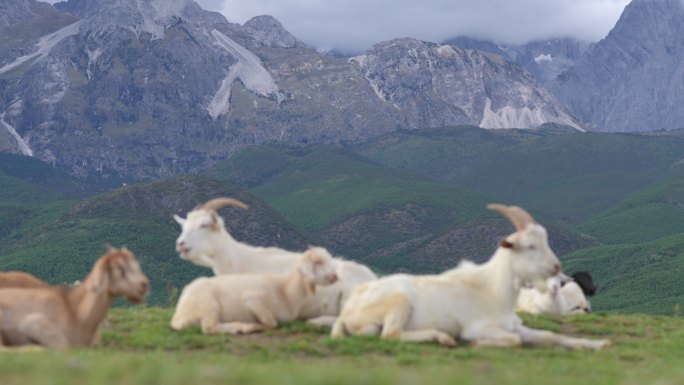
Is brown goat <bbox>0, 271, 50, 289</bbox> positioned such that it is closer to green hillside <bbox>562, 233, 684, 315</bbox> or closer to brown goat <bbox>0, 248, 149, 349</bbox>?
brown goat <bbox>0, 248, 149, 349</bbox>

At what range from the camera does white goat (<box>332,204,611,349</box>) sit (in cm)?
1594

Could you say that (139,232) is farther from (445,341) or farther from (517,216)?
(445,341)

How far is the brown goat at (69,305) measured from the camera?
14.8 metres

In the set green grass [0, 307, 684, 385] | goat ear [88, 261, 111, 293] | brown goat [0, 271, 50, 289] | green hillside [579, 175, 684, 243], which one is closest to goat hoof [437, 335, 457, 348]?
green grass [0, 307, 684, 385]

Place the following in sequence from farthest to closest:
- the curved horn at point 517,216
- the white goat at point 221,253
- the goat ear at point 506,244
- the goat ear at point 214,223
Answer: the goat ear at point 214,223
the white goat at point 221,253
the curved horn at point 517,216
the goat ear at point 506,244

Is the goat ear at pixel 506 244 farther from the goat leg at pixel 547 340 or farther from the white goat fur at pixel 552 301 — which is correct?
the white goat fur at pixel 552 301

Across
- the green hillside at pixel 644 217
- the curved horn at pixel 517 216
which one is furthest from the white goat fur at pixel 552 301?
the green hillside at pixel 644 217

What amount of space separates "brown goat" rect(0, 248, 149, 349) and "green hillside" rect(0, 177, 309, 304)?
75421 mm

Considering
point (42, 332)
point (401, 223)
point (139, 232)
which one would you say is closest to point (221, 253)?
point (42, 332)

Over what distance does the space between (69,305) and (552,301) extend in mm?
11526

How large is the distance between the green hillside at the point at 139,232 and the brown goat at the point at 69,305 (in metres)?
75.4

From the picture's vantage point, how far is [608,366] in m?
14.0

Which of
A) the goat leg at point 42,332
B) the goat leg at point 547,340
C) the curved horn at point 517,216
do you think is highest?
the curved horn at point 517,216

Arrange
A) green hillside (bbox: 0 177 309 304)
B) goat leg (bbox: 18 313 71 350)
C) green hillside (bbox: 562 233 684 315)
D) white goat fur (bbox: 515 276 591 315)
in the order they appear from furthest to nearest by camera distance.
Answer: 1. green hillside (bbox: 0 177 309 304)
2. green hillside (bbox: 562 233 684 315)
3. white goat fur (bbox: 515 276 591 315)
4. goat leg (bbox: 18 313 71 350)
